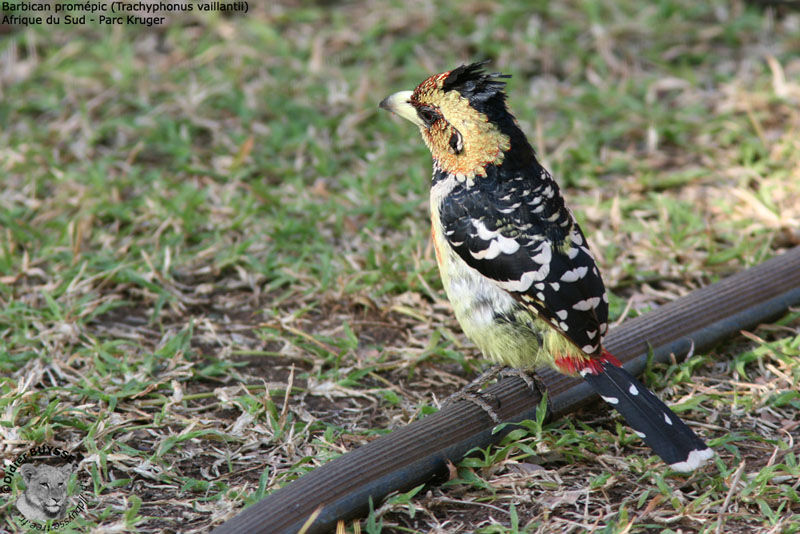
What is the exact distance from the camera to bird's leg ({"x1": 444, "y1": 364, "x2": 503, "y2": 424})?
3598 mm

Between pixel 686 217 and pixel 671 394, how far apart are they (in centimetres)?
146

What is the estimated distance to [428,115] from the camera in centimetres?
399

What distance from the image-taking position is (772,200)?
16.8ft

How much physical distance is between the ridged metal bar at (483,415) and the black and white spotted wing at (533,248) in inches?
15.7

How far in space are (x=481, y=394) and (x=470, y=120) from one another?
1.13 metres

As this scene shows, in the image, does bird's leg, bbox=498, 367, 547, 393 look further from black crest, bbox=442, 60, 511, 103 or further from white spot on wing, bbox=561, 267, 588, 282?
black crest, bbox=442, 60, 511, 103

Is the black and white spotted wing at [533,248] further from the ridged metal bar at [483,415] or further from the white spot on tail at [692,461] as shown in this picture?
the white spot on tail at [692,461]

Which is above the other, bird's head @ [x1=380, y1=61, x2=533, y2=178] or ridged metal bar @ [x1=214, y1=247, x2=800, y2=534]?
bird's head @ [x1=380, y1=61, x2=533, y2=178]

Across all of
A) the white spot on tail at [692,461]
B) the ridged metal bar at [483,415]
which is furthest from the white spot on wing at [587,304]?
the white spot on tail at [692,461]

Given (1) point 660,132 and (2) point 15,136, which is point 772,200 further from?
(2) point 15,136

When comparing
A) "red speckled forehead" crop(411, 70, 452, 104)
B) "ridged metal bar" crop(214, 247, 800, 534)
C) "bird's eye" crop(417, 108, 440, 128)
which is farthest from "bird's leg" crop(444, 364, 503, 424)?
"red speckled forehead" crop(411, 70, 452, 104)

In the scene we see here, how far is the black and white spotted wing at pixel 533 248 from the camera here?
347cm

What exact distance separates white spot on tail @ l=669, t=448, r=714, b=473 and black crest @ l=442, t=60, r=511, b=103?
1.60 metres

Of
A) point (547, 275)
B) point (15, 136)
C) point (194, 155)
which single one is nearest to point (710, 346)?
point (547, 275)
